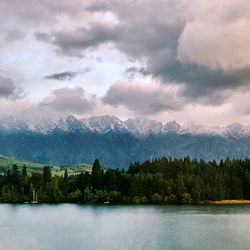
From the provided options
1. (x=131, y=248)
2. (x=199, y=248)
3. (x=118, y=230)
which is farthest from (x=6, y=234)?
(x=199, y=248)

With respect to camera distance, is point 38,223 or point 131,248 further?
point 38,223

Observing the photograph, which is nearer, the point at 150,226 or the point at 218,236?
the point at 218,236

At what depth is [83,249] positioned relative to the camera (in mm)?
78062

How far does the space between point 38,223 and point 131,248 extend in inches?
2134

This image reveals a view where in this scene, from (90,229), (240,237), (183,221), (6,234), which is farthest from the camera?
(183,221)

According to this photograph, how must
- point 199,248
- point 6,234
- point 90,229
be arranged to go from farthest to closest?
1. point 90,229
2. point 6,234
3. point 199,248

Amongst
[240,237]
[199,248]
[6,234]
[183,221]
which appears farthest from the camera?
[183,221]

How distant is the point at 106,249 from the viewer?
7762 centimetres

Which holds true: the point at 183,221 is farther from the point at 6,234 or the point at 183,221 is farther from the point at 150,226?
the point at 6,234

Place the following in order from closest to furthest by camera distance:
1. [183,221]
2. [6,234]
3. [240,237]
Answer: [240,237] → [6,234] → [183,221]

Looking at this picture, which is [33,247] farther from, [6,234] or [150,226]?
→ [150,226]

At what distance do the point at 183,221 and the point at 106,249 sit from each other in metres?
48.9

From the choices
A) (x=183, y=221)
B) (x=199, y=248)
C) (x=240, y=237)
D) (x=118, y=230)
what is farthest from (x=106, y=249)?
(x=183, y=221)

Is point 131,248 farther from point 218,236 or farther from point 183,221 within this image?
point 183,221
